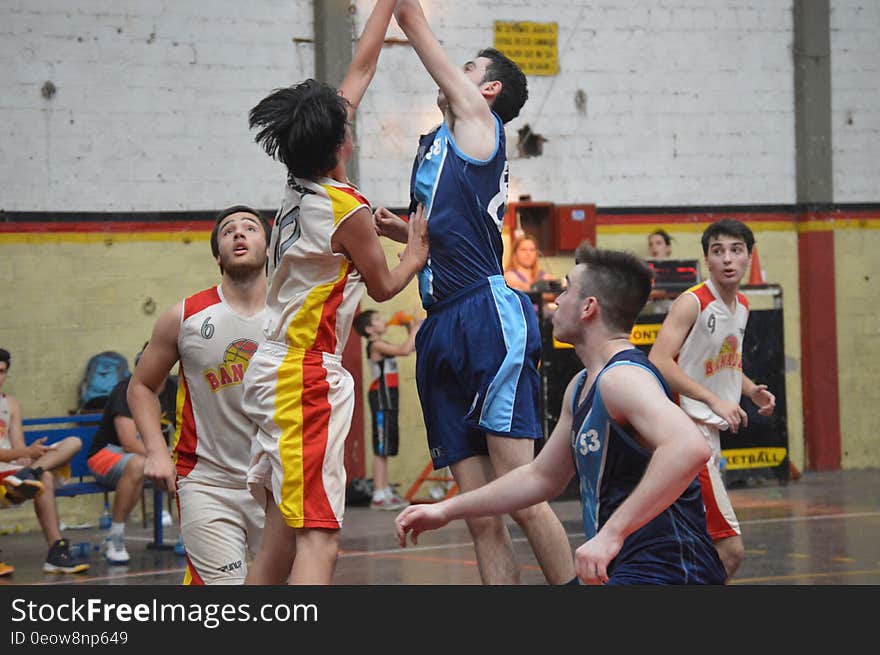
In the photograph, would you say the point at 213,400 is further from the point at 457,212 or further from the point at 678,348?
the point at 678,348

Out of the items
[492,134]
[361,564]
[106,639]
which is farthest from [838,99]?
[106,639]

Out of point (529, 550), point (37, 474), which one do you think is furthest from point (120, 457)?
point (529, 550)

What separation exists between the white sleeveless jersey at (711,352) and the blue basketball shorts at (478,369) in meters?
2.04

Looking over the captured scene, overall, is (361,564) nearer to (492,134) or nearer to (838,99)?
(492,134)

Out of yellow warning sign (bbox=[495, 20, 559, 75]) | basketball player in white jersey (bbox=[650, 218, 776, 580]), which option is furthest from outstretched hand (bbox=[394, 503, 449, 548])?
yellow warning sign (bbox=[495, 20, 559, 75])

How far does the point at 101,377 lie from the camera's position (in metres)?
12.6

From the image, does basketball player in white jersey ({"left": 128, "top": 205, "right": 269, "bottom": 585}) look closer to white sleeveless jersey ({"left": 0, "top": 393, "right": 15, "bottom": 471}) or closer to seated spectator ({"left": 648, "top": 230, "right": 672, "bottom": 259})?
white sleeveless jersey ({"left": 0, "top": 393, "right": 15, "bottom": 471})

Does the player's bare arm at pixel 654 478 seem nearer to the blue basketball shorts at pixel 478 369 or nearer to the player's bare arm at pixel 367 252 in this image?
the player's bare arm at pixel 367 252

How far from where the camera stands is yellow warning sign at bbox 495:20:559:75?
14.4m

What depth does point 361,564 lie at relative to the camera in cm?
930

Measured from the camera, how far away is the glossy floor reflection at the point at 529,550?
847cm

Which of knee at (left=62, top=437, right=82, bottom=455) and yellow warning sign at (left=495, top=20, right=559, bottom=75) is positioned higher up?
yellow warning sign at (left=495, top=20, right=559, bottom=75)

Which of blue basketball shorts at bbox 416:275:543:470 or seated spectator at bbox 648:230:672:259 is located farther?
seated spectator at bbox 648:230:672:259

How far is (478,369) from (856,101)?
473 inches
